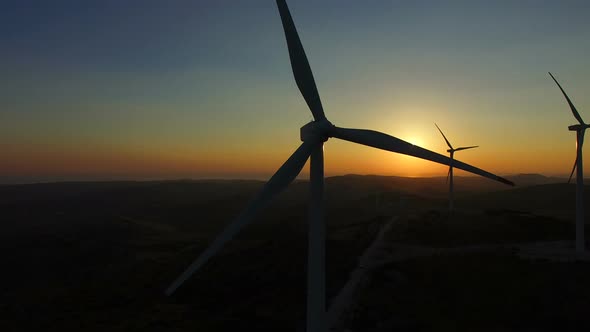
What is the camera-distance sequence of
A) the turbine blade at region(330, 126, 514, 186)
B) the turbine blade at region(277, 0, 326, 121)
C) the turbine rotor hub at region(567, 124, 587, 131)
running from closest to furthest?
the turbine blade at region(330, 126, 514, 186)
the turbine blade at region(277, 0, 326, 121)
the turbine rotor hub at region(567, 124, 587, 131)

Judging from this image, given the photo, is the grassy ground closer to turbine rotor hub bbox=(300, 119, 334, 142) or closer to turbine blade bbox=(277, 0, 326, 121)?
turbine rotor hub bbox=(300, 119, 334, 142)

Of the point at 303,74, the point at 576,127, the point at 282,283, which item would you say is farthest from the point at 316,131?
the point at 576,127

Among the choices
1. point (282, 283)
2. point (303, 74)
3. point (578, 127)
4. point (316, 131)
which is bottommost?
point (282, 283)

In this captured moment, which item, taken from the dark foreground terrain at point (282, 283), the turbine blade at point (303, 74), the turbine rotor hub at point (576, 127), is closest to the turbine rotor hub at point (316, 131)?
the turbine blade at point (303, 74)

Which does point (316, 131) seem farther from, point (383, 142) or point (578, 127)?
point (578, 127)

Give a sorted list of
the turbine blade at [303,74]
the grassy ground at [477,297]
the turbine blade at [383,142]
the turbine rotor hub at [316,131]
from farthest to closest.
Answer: the grassy ground at [477,297] < the turbine blade at [303,74] < the turbine blade at [383,142] < the turbine rotor hub at [316,131]

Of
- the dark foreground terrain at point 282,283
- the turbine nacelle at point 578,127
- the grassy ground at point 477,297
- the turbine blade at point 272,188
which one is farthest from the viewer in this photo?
the turbine nacelle at point 578,127

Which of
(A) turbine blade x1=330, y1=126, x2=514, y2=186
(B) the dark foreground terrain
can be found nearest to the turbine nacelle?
(B) the dark foreground terrain

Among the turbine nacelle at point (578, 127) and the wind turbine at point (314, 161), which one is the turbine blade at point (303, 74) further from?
the turbine nacelle at point (578, 127)
